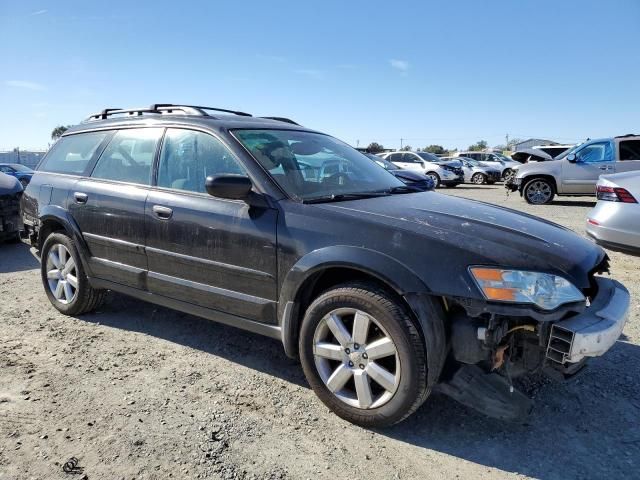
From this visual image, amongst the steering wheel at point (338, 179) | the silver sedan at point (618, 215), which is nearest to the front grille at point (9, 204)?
the steering wheel at point (338, 179)

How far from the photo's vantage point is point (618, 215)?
5.09m

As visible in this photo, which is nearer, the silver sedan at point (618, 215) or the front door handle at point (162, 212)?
the front door handle at point (162, 212)

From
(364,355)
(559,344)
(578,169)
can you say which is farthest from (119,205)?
(578,169)

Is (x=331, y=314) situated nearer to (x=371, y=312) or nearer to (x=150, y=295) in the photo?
(x=371, y=312)

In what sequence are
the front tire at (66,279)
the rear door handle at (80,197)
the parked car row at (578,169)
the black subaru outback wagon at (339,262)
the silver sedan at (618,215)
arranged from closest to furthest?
1. the black subaru outback wagon at (339,262)
2. the rear door handle at (80,197)
3. the front tire at (66,279)
4. the silver sedan at (618,215)
5. the parked car row at (578,169)

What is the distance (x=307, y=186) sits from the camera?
3176 mm

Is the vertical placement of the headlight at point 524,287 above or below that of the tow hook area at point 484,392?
above

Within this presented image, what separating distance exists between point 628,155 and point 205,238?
1265 cm

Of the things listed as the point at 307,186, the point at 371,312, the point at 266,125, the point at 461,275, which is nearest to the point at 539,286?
the point at 461,275

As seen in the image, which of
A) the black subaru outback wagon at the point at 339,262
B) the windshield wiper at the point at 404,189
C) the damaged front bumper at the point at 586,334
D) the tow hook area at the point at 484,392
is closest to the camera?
the damaged front bumper at the point at 586,334

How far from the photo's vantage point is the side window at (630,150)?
1220 cm

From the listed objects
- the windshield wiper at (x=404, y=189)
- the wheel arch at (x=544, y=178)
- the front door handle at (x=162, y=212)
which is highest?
the windshield wiper at (x=404, y=189)

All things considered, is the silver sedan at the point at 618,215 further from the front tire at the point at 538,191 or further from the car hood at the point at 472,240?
the front tire at the point at 538,191

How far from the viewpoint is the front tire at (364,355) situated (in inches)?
96.9
